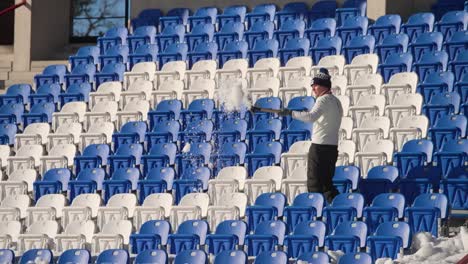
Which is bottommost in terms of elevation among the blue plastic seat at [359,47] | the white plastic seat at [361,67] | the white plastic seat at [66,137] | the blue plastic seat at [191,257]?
the blue plastic seat at [191,257]

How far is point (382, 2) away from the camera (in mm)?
17031

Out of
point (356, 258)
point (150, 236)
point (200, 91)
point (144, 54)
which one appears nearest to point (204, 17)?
point (144, 54)

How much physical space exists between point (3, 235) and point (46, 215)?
21.7 inches

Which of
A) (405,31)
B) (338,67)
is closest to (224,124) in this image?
(338,67)

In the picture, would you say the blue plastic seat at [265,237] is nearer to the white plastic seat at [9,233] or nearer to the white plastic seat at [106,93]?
the white plastic seat at [9,233]

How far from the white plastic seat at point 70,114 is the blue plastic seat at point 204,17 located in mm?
2098

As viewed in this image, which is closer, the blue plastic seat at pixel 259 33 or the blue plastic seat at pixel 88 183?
the blue plastic seat at pixel 88 183

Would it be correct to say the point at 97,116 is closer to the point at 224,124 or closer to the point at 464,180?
the point at 224,124

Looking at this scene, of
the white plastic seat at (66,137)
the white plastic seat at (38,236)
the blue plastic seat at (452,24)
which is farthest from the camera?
the white plastic seat at (66,137)

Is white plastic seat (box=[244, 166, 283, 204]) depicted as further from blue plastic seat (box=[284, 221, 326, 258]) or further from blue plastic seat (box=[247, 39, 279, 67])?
blue plastic seat (box=[247, 39, 279, 67])

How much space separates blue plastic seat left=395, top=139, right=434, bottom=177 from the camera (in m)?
13.7

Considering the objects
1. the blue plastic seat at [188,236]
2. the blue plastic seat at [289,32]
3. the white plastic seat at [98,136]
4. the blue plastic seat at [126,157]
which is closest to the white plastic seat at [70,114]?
the white plastic seat at [98,136]

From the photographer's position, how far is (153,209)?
14.6m

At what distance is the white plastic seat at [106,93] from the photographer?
17.3m
